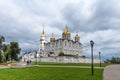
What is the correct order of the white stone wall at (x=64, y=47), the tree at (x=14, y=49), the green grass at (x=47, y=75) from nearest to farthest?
the green grass at (x=47, y=75), the tree at (x=14, y=49), the white stone wall at (x=64, y=47)

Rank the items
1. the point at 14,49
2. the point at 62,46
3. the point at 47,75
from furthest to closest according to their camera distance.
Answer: the point at 62,46 < the point at 14,49 < the point at 47,75

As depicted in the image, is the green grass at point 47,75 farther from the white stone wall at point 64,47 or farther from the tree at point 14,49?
the white stone wall at point 64,47

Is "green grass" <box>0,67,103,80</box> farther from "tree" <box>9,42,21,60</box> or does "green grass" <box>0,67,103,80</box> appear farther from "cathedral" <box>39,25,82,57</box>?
"cathedral" <box>39,25,82,57</box>

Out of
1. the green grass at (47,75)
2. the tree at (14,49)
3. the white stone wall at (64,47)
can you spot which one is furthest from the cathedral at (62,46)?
the green grass at (47,75)

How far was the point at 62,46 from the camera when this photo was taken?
443 ft

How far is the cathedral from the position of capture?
136 meters

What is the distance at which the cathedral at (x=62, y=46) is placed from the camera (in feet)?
446

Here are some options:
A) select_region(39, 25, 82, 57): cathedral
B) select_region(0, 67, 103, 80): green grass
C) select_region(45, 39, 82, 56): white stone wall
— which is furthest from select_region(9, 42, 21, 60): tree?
select_region(0, 67, 103, 80): green grass

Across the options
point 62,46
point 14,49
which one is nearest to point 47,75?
point 14,49

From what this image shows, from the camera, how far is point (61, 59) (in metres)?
104

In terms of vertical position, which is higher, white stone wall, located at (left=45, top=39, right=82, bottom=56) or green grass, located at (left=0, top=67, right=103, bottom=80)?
Result: white stone wall, located at (left=45, top=39, right=82, bottom=56)

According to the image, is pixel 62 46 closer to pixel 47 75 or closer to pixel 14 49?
pixel 14 49

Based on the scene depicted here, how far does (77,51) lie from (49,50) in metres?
19.8

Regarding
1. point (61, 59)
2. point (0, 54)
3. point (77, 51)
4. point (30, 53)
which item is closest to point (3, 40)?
point (0, 54)
